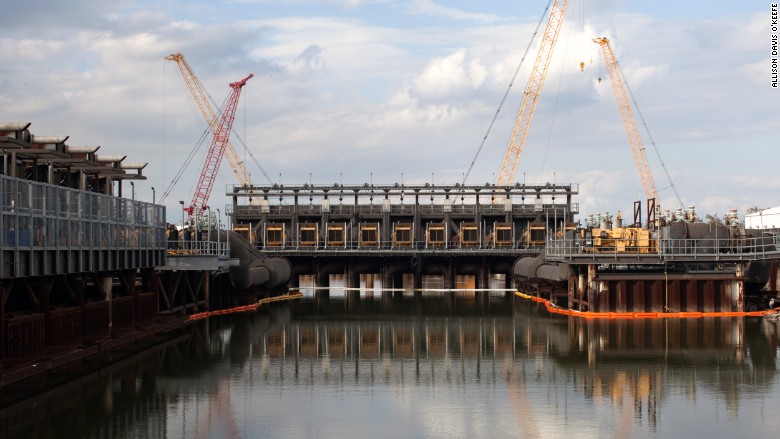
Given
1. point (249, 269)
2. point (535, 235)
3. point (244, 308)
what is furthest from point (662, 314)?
point (535, 235)

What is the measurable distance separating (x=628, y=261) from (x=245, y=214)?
6138 centimetres

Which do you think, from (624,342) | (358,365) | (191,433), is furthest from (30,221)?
(624,342)

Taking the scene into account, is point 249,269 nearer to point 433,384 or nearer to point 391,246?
point 433,384

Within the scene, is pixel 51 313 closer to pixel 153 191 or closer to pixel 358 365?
pixel 358 365

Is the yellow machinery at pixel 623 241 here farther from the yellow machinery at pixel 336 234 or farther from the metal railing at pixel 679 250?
the yellow machinery at pixel 336 234

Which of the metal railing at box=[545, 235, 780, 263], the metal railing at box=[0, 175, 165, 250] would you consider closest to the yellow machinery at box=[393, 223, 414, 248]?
the metal railing at box=[545, 235, 780, 263]

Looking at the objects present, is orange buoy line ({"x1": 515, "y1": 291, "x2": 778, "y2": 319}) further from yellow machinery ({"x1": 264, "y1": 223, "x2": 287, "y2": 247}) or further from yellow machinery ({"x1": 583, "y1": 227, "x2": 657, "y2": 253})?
yellow machinery ({"x1": 264, "y1": 223, "x2": 287, "y2": 247})

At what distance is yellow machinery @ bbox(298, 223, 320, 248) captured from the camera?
111988mm

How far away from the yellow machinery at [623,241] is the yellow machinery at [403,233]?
1805 inches

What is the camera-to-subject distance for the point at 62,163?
49812 mm

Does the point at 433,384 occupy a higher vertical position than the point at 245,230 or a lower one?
lower

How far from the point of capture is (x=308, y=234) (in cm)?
11450

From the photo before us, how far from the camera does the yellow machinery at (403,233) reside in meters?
113

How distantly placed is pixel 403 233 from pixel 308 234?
11.1m
